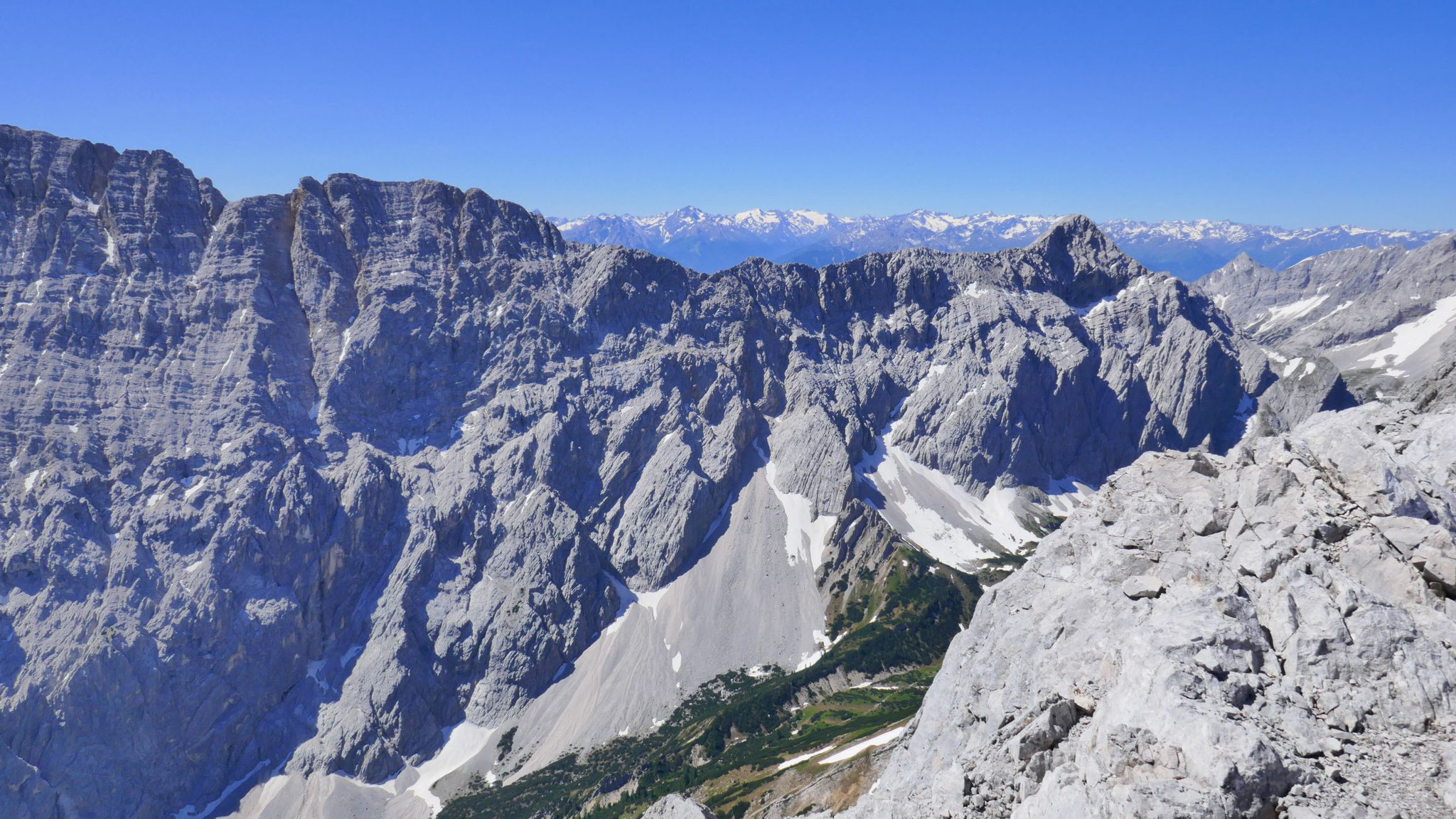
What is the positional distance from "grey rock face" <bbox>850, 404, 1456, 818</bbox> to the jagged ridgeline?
8246cm

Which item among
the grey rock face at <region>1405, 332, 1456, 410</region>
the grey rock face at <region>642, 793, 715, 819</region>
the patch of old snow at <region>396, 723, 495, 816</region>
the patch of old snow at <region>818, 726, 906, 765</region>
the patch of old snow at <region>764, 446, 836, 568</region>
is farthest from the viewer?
the patch of old snow at <region>764, 446, 836, 568</region>

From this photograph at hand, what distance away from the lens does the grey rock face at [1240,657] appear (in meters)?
24.5

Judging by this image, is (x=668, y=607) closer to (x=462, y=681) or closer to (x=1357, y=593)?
(x=462, y=681)

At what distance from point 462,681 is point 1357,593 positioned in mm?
155617

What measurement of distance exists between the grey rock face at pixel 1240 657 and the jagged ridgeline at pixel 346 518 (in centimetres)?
8246

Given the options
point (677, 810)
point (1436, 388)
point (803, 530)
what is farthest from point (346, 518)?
point (1436, 388)

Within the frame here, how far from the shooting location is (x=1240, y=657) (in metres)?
28.4

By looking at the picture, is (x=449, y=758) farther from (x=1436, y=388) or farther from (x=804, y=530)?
(x=1436, y=388)

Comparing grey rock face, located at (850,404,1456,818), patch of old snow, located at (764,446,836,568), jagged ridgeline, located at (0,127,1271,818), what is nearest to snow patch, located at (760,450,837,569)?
patch of old snow, located at (764,446,836,568)

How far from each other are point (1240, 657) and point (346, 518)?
165708 millimetres

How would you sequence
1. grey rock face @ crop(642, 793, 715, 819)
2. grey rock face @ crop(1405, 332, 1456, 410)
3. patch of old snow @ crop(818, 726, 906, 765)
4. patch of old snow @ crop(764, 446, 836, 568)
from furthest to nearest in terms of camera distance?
patch of old snow @ crop(764, 446, 836, 568), patch of old snow @ crop(818, 726, 906, 765), grey rock face @ crop(1405, 332, 1456, 410), grey rock face @ crop(642, 793, 715, 819)

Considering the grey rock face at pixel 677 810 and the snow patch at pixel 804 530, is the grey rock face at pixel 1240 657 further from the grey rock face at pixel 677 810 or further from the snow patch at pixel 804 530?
the snow patch at pixel 804 530

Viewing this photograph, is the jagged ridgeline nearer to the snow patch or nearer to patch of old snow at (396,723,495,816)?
patch of old snow at (396,723,495,816)

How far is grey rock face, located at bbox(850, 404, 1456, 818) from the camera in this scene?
24.5m
